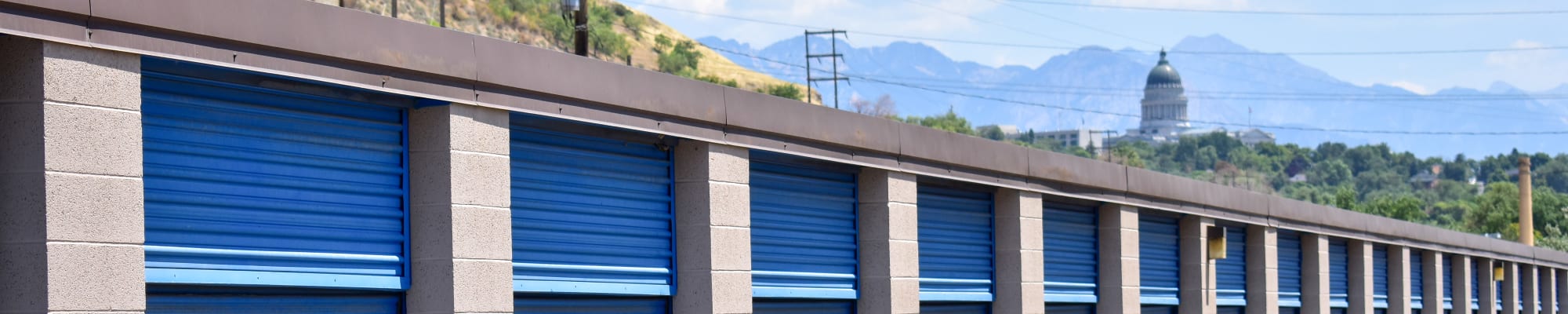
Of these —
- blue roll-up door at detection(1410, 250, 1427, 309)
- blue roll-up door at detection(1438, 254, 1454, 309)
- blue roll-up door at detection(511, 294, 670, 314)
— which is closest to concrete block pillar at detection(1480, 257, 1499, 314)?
blue roll-up door at detection(1438, 254, 1454, 309)

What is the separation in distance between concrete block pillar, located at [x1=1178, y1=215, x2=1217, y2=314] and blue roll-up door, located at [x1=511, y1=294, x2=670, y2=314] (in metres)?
12.5

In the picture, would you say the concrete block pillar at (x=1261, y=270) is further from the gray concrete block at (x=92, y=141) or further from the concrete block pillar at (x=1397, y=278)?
the gray concrete block at (x=92, y=141)

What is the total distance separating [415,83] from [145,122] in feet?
6.33

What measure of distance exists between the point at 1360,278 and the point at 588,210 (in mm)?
22054

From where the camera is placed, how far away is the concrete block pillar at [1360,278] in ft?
104

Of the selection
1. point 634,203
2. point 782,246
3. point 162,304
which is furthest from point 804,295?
point 162,304

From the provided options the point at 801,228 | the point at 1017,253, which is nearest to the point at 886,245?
the point at 801,228

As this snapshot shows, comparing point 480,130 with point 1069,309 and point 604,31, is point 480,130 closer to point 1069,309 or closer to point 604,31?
point 1069,309

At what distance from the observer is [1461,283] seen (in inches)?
1473

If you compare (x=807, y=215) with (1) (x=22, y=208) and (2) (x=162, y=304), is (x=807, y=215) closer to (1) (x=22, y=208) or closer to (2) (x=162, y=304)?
(2) (x=162, y=304)

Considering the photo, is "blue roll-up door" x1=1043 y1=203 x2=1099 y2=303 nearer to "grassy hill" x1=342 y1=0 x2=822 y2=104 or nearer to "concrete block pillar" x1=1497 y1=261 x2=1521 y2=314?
"concrete block pillar" x1=1497 y1=261 x2=1521 y2=314

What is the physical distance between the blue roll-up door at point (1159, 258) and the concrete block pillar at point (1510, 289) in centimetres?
1980

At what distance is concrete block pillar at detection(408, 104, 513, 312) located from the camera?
1145cm

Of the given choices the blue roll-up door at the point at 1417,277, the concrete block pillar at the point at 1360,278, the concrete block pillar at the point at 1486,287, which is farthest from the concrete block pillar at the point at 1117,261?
the concrete block pillar at the point at 1486,287
